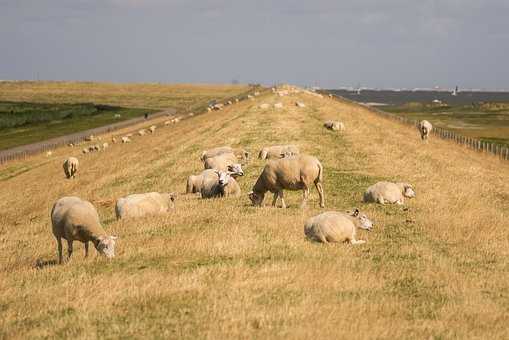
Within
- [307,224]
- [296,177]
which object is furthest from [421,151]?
[307,224]

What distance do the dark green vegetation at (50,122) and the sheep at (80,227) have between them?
227 feet

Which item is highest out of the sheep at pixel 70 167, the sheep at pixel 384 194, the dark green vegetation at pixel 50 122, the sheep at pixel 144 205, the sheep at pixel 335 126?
the sheep at pixel 335 126

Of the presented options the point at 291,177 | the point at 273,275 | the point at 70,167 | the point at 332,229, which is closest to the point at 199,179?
the point at 291,177

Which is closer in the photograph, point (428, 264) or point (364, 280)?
point (364, 280)

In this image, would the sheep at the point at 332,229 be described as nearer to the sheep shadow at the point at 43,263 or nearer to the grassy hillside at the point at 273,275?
the grassy hillside at the point at 273,275

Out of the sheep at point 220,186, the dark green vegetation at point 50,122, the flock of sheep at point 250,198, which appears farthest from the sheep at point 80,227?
the dark green vegetation at point 50,122

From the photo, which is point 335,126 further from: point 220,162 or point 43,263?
point 43,263

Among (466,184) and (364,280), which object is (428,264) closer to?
(364,280)

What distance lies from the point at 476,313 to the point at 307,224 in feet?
21.2

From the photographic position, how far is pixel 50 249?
22.2 meters

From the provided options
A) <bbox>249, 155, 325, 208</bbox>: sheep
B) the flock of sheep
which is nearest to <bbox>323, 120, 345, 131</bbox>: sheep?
the flock of sheep

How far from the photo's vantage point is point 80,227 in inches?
730

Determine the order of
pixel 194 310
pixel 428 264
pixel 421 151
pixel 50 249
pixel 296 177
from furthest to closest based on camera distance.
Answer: pixel 421 151 < pixel 296 177 < pixel 50 249 < pixel 428 264 < pixel 194 310

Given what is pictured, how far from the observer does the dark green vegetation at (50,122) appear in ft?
312
